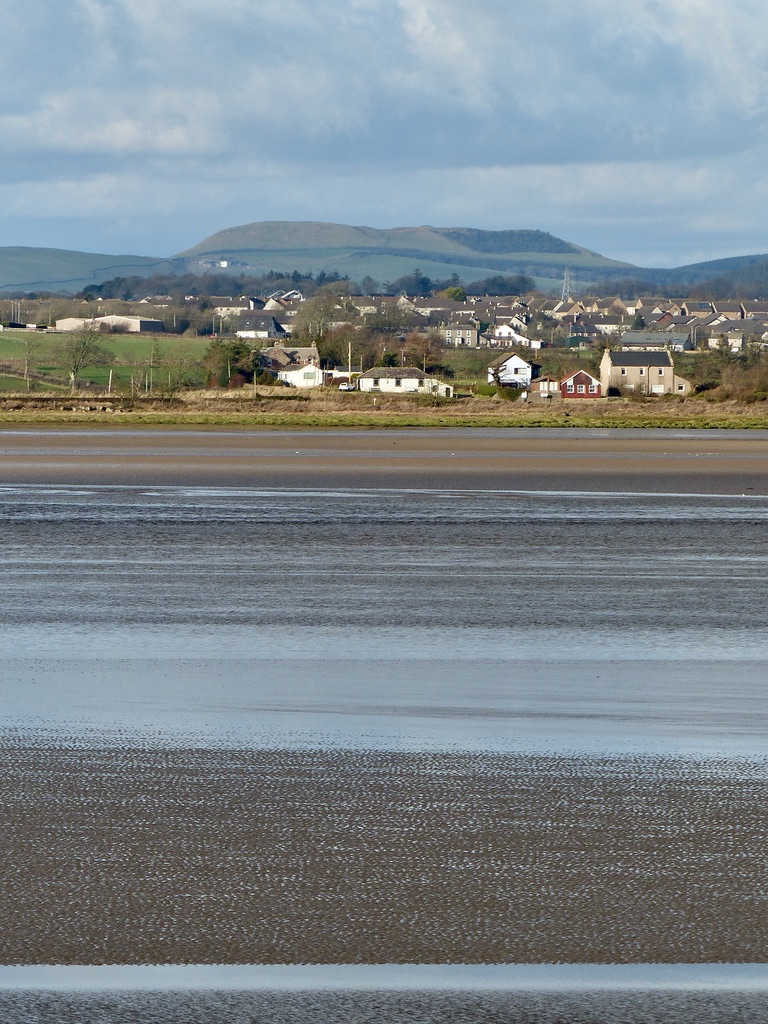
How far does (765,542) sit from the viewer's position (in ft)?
51.8

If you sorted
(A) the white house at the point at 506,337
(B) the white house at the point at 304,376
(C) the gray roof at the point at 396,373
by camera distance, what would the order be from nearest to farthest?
(C) the gray roof at the point at 396,373
(B) the white house at the point at 304,376
(A) the white house at the point at 506,337

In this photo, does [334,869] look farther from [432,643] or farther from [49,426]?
[49,426]

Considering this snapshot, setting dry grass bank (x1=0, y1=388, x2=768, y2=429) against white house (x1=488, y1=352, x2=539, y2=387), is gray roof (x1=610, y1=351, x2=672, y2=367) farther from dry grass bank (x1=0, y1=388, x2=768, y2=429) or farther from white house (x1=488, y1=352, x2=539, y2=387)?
dry grass bank (x1=0, y1=388, x2=768, y2=429)

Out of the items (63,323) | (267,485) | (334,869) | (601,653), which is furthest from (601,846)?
(63,323)

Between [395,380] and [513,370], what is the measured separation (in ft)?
54.9

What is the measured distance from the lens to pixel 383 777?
593cm

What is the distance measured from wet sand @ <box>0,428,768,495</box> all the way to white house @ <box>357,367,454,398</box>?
44.8 meters

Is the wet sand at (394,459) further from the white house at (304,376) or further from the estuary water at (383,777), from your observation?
the white house at (304,376)

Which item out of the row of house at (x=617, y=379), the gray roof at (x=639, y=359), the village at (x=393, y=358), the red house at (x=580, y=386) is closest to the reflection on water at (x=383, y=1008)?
the village at (x=393, y=358)

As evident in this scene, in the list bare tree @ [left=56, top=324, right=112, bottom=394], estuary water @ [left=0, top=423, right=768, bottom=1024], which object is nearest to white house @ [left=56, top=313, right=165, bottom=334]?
bare tree @ [left=56, top=324, right=112, bottom=394]

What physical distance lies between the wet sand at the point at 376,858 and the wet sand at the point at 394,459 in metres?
18.3

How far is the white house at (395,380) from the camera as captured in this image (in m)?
89.6

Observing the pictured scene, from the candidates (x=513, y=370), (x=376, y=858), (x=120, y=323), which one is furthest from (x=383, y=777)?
(x=120, y=323)

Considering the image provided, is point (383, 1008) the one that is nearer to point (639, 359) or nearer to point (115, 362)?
point (639, 359)
